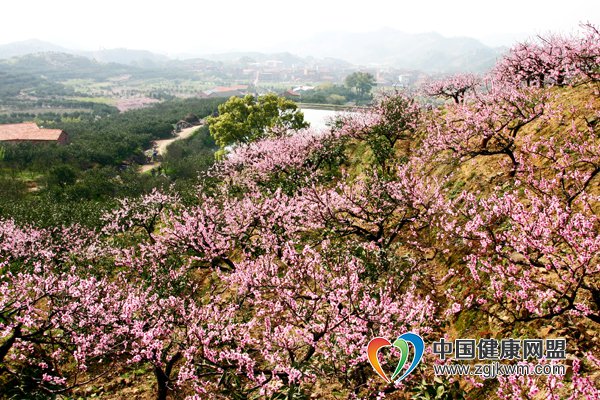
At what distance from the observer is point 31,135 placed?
3201 inches

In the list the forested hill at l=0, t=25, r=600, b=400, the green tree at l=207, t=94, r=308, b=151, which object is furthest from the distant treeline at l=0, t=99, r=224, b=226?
the forested hill at l=0, t=25, r=600, b=400

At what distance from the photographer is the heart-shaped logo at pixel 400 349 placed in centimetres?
721

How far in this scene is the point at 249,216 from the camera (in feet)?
45.6

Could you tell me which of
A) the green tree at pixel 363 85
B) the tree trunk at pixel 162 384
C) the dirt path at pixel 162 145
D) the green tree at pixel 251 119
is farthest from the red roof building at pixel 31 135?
the green tree at pixel 363 85

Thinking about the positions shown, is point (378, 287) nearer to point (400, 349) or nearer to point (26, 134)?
point (400, 349)

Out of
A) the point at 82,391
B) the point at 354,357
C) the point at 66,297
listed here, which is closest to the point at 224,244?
the point at 66,297

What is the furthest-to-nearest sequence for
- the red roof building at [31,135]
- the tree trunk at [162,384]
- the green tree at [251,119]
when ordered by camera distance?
the red roof building at [31,135]
the green tree at [251,119]
the tree trunk at [162,384]

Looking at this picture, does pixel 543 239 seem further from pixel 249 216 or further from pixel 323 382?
pixel 249 216

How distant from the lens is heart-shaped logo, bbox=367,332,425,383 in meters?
7.21

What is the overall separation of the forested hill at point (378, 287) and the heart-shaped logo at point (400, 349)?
69mm

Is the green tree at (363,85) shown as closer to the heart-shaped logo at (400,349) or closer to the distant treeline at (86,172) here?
the distant treeline at (86,172)

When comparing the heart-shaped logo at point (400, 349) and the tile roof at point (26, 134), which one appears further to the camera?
the tile roof at point (26, 134)

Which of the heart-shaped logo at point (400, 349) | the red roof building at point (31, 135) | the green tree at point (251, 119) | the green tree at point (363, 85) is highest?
the green tree at point (363, 85)

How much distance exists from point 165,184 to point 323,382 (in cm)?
3722
